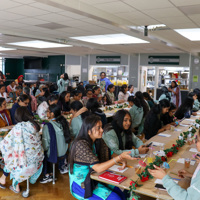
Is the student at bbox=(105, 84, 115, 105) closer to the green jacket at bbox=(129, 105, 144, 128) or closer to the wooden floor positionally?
the green jacket at bbox=(129, 105, 144, 128)

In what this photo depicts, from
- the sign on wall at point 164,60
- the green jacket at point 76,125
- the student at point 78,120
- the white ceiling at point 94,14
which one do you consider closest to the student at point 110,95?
the white ceiling at point 94,14

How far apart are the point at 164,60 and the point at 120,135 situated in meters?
9.39

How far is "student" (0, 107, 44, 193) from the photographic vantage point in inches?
125

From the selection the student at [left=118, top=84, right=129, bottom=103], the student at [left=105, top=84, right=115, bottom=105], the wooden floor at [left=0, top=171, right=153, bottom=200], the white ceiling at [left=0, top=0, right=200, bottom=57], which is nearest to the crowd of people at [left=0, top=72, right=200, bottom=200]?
the wooden floor at [left=0, top=171, right=153, bottom=200]

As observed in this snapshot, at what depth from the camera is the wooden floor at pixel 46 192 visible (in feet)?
11.1

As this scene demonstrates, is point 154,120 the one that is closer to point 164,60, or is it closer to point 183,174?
point 183,174

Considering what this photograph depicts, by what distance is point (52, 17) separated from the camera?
4.46m

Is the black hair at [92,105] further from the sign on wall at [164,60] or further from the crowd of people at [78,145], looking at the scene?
the sign on wall at [164,60]

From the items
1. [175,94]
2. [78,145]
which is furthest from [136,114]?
[175,94]

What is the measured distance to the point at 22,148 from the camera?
3.16 metres

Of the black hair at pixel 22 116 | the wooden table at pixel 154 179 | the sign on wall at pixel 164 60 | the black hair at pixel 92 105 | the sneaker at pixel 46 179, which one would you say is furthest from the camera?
the sign on wall at pixel 164 60

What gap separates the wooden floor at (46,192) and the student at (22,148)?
326 mm

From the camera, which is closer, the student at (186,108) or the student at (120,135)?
the student at (120,135)

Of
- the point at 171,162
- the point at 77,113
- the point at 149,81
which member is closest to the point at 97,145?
the point at 171,162
